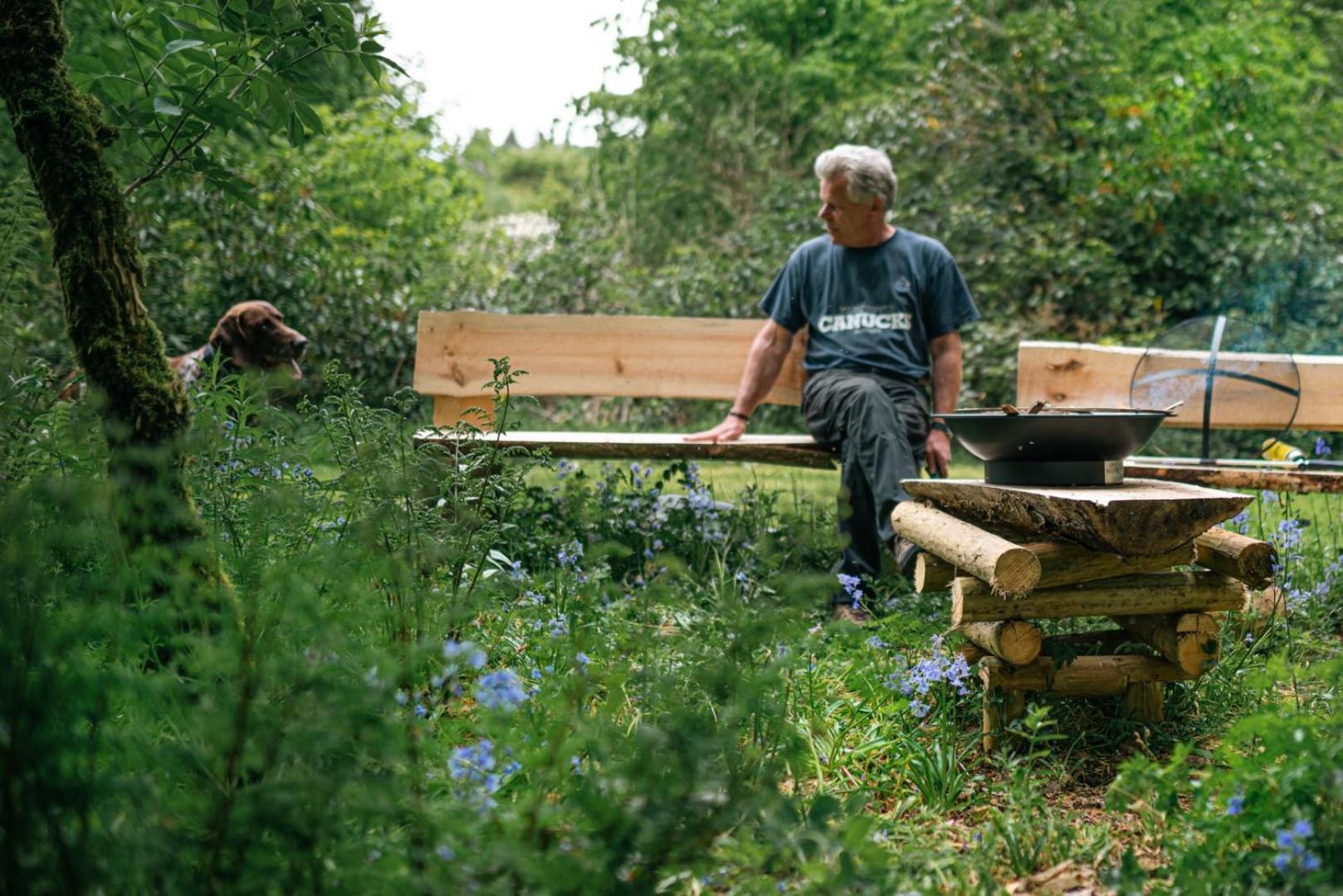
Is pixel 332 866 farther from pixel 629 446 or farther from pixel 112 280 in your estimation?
pixel 629 446

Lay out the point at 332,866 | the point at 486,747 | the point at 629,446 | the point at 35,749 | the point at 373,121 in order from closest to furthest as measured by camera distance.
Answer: the point at 35,749
the point at 486,747
the point at 332,866
the point at 629,446
the point at 373,121

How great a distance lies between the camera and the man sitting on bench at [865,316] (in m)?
4.50

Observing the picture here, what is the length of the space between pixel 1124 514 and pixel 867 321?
2.24m

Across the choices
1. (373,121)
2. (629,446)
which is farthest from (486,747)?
(373,121)

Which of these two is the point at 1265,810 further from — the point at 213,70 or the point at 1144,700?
the point at 213,70

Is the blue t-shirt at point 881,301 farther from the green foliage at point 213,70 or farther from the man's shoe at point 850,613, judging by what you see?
the green foliage at point 213,70

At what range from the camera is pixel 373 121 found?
14.5 meters

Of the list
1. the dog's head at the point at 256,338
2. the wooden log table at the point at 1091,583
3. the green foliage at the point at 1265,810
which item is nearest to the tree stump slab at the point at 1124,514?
the wooden log table at the point at 1091,583

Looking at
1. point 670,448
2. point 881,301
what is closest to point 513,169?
point 881,301

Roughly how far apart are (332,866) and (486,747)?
340 mm

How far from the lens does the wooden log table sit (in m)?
2.56

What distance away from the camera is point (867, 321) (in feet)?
15.2

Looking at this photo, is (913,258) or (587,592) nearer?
(587,592)

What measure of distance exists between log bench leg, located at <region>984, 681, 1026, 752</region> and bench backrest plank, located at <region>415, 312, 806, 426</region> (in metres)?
2.56
